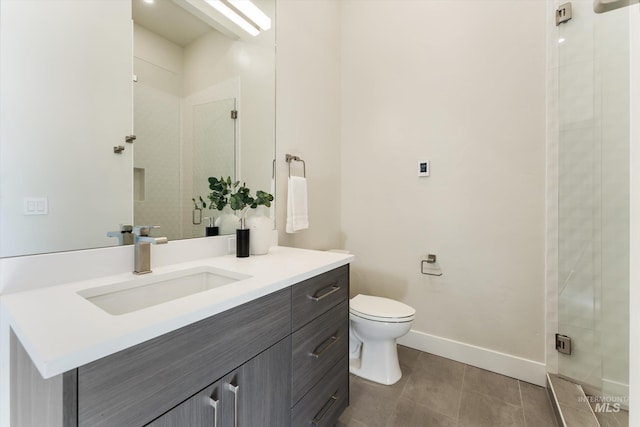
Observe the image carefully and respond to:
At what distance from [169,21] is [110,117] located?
52 centimetres

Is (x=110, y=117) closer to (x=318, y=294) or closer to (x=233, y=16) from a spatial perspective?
(x=233, y=16)

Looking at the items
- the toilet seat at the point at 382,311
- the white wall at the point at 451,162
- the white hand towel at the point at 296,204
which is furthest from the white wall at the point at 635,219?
the white hand towel at the point at 296,204

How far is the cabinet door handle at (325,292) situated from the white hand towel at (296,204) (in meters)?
0.61

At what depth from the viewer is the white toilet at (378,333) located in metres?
1.66

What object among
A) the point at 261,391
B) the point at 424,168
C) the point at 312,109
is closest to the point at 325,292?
the point at 261,391

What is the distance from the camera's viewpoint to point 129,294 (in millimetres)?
958

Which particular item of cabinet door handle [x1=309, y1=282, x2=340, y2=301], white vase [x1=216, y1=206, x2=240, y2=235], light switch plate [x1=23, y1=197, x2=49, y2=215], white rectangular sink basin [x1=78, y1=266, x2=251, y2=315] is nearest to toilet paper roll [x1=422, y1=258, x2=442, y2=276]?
cabinet door handle [x1=309, y1=282, x2=340, y2=301]

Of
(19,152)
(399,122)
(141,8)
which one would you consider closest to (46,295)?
(19,152)

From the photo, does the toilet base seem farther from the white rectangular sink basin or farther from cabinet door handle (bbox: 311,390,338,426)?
the white rectangular sink basin

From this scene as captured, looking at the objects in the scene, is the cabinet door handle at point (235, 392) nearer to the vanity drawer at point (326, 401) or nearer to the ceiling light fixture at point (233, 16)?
the vanity drawer at point (326, 401)

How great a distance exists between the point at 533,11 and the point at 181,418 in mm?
2619

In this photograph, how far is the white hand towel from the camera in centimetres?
180

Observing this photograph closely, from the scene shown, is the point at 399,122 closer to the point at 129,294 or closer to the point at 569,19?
the point at 569,19

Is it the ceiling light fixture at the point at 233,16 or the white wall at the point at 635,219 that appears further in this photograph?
the ceiling light fixture at the point at 233,16
